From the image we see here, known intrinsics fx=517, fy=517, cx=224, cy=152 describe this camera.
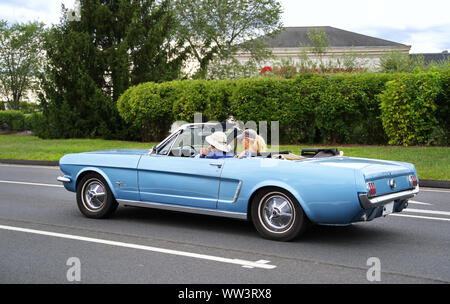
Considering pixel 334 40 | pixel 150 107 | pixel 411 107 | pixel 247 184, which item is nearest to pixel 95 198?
pixel 247 184

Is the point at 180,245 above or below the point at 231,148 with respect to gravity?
below

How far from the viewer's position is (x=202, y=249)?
578cm

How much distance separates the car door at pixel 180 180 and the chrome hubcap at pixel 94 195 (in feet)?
2.61

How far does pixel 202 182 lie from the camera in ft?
21.4

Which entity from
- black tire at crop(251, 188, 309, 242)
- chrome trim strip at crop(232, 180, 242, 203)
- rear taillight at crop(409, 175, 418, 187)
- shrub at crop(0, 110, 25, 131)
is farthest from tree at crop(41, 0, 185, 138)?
rear taillight at crop(409, 175, 418, 187)

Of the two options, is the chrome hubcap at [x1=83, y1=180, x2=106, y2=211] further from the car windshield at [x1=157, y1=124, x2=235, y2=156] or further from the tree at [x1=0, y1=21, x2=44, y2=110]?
the tree at [x1=0, y1=21, x2=44, y2=110]

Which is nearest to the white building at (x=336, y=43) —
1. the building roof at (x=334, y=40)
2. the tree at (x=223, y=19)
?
the building roof at (x=334, y=40)

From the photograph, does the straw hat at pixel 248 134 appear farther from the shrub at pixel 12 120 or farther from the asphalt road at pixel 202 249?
the shrub at pixel 12 120

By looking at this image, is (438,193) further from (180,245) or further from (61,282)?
(61,282)

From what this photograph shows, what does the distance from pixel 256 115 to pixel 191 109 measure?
2.98 metres

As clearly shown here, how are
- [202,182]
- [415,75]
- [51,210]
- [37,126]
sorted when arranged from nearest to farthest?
[202,182], [51,210], [415,75], [37,126]

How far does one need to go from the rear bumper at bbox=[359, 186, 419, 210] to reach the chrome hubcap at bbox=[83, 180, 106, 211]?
12.3 feet

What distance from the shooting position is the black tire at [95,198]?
7.41 meters
